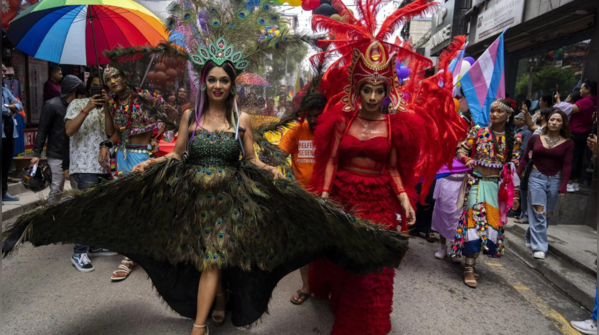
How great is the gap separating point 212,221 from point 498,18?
11.0 meters

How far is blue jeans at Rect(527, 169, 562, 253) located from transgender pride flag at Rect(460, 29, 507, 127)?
1322 mm

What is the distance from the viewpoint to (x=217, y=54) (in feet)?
9.56

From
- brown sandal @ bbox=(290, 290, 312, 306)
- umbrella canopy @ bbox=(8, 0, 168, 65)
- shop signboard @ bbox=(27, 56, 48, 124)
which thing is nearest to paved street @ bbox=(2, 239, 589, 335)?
brown sandal @ bbox=(290, 290, 312, 306)

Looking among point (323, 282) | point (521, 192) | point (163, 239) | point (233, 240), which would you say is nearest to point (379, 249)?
point (233, 240)

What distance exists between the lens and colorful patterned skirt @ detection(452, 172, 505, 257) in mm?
4387

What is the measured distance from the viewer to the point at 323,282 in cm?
368

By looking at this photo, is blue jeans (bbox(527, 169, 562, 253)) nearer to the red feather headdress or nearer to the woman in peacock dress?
the red feather headdress

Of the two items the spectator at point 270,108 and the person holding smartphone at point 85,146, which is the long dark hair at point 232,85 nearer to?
the spectator at point 270,108

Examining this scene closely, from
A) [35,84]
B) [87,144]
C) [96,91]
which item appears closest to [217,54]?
[96,91]

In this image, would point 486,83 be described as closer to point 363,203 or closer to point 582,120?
point 363,203

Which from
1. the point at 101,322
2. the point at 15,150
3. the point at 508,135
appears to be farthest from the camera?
the point at 15,150

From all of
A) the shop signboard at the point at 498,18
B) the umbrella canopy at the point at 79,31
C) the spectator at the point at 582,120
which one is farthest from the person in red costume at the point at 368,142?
the shop signboard at the point at 498,18

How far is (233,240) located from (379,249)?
3.30 ft

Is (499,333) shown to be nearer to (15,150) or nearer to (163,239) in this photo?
(163,239)
